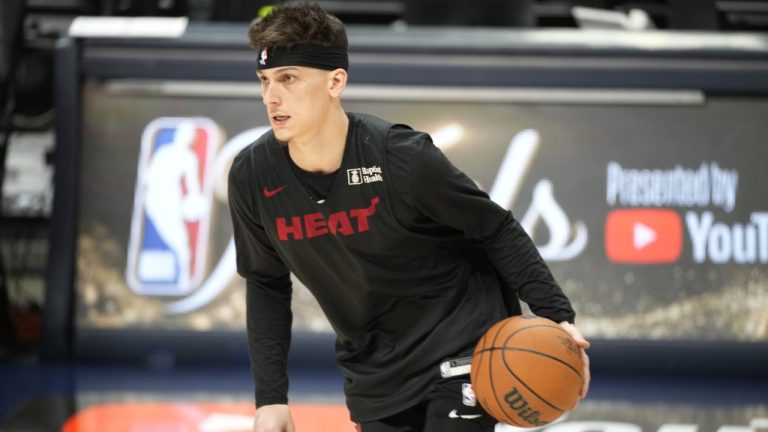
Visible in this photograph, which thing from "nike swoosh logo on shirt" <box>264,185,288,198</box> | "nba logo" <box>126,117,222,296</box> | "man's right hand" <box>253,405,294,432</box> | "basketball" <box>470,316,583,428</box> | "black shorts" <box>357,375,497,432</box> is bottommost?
"nba logo" <box>126,117,222,296</box>

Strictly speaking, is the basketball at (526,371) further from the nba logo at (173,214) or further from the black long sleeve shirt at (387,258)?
the nba logo at (173,214)

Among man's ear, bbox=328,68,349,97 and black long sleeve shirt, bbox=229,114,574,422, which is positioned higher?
man's ear, bbox=328,68,349,97

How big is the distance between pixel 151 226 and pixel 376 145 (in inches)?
158

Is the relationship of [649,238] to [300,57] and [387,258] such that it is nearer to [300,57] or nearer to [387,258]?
[387,258]

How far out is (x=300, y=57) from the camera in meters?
2.96

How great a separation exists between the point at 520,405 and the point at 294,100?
3.28ft

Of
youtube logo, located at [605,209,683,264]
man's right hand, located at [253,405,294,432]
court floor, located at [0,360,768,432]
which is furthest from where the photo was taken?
youtube logo, located at [605,209,683,264]

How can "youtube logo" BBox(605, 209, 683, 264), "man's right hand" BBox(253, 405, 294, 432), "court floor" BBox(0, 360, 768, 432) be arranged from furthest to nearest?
"youtube logo" BBox(605, 209, 683, 264) → "court floor" BBox(0, 360, 768, 432) → "man's right hand" BBox(253, 405, 294, 432)

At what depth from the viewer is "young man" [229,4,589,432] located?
2.96m

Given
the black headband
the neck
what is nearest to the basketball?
the neck

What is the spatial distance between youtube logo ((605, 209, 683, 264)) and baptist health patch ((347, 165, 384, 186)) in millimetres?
3965

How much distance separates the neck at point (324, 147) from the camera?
9.91 ft

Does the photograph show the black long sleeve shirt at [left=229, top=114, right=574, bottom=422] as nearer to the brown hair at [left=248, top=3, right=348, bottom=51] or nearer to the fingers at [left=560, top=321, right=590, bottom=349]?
the fingers at [left=560, top=321, right=590, bottom=349]

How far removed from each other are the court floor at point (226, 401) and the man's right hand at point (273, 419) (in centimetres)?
240
